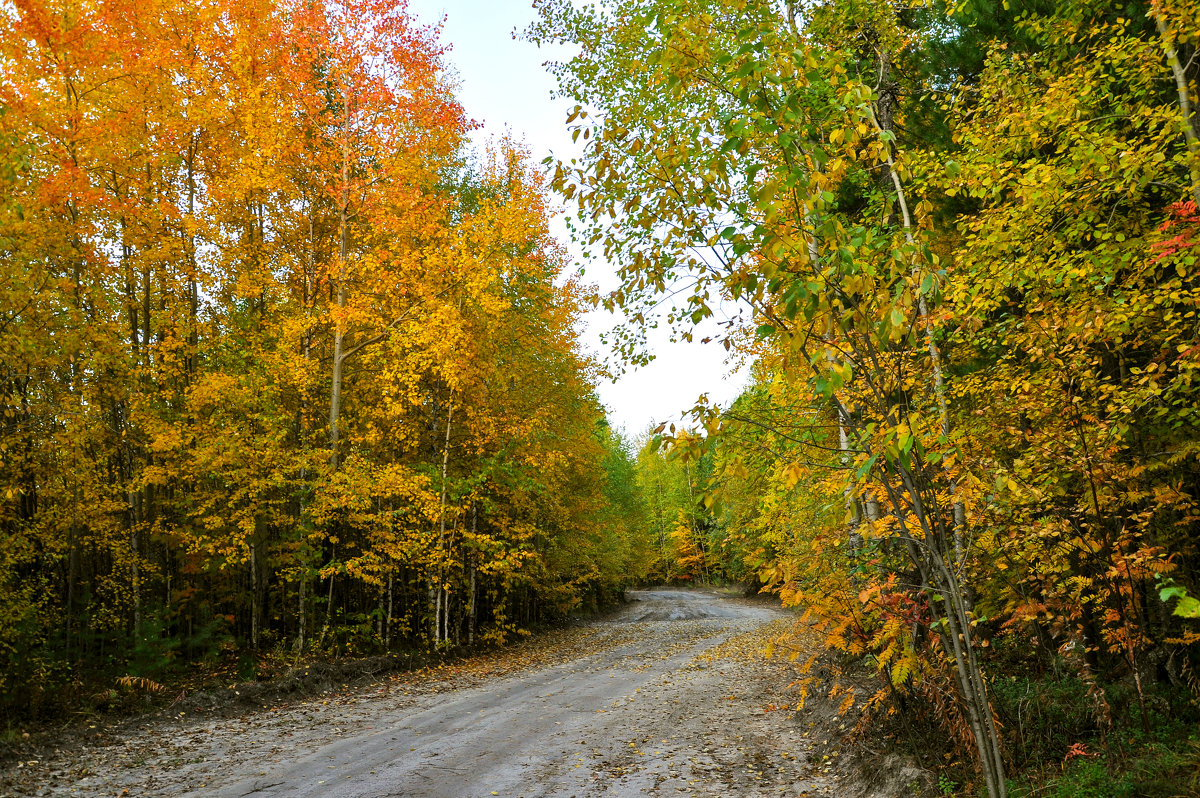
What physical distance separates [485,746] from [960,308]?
22.7ft

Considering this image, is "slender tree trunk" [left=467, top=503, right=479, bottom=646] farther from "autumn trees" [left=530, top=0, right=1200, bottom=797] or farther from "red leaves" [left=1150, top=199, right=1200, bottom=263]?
"red leaves" [left=1150, top=199, right=1200, bottom=263]

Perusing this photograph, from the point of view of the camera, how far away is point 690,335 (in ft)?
10.0

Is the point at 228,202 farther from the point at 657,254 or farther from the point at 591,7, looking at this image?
the point at 657,254

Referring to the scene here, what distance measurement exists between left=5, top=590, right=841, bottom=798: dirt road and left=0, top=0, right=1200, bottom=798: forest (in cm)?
144

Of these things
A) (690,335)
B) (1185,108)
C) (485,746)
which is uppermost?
(1185,108)

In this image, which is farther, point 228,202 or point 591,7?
point 228,202

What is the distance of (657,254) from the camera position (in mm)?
3246

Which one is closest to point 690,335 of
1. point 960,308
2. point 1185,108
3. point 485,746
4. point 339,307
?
point 960,308

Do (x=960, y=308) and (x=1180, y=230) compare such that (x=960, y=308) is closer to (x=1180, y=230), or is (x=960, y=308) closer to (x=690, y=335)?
(x=1180, y=230)

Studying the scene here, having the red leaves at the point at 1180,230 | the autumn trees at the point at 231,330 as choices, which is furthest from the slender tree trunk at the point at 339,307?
the red leaves at the point at 1180,230

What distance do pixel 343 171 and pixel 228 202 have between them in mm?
2608

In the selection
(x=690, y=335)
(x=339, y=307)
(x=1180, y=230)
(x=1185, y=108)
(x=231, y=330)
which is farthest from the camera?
(x=231, y=330)

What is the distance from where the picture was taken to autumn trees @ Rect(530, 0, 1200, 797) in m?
2.73

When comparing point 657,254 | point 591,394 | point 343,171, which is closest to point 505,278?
point 343,171
